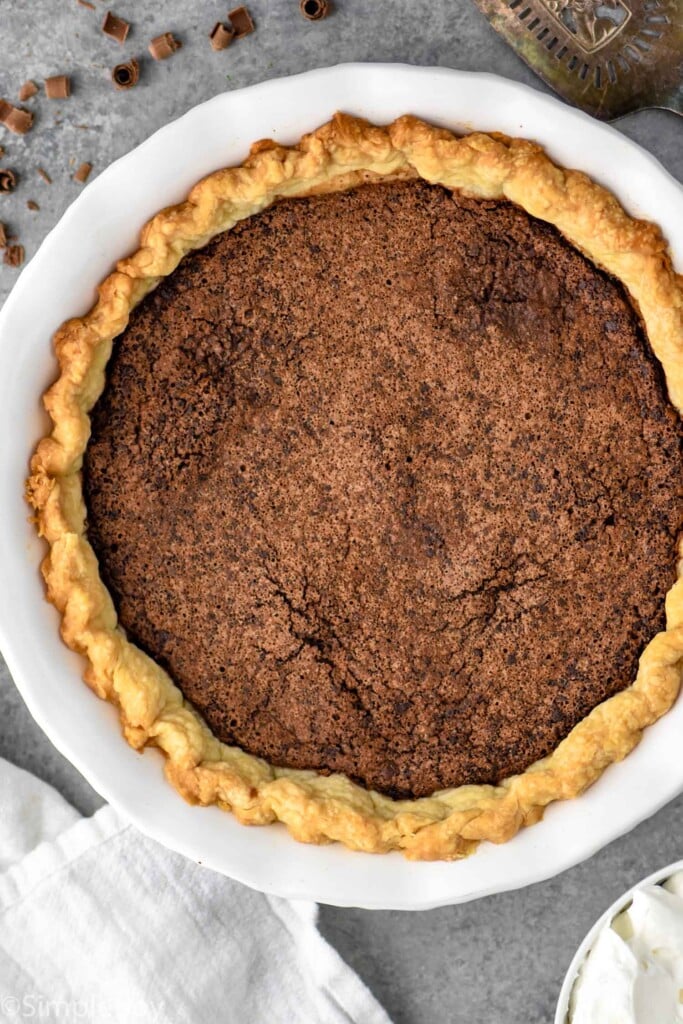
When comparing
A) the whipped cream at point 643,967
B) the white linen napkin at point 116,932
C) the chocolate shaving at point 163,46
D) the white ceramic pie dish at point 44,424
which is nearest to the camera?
the white ceramic pie dish at point 44,424

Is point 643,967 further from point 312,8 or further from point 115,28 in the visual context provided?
point 115,28

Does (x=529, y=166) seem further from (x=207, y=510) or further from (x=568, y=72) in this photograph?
(x=207, y=510)

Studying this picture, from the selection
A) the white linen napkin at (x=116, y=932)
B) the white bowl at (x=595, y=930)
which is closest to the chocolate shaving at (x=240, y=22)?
the white linen napkin at (x=116, y=932)

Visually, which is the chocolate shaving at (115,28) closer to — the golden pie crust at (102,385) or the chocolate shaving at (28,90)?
the chocolate shaving at (28,90)

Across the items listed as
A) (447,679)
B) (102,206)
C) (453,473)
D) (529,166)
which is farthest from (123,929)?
(529,166)

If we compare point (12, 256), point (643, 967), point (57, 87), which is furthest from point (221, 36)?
point (643, 967)

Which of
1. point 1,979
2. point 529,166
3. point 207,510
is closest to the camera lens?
point 529,166
